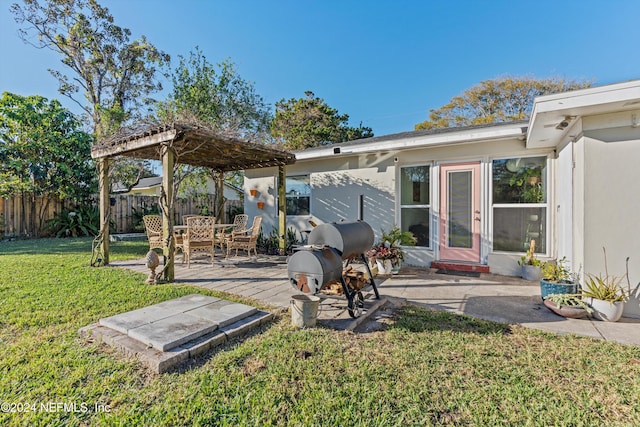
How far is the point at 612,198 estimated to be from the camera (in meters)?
3.58

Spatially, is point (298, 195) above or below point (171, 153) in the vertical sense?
below

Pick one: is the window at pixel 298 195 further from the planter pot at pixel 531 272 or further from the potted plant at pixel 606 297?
the potted plant at pixel 606 297

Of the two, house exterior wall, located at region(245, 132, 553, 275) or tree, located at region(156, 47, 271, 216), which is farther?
tree, located at region(156, 47, 271, 216)

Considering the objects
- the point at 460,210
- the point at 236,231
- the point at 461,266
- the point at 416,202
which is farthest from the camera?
the point at 236,231

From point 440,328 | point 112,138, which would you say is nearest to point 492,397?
point 440,328

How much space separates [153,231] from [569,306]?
7.97m

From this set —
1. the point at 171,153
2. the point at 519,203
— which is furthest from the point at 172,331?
the point at 519,203

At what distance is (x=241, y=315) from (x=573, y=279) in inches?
179

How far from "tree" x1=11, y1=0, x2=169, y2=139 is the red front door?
14.5m

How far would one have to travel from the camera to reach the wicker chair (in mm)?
7012

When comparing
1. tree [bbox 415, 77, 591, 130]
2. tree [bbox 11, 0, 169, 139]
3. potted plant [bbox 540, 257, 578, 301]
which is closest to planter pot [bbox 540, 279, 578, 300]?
potted plant [bbox 540, 257, 578, 301]

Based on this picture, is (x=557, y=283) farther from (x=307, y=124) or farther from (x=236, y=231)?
(x=307, y=124)

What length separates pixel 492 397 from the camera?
6.81 feet

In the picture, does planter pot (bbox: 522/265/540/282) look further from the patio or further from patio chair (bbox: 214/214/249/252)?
patio chair (bbox: 214/214/249/252)
